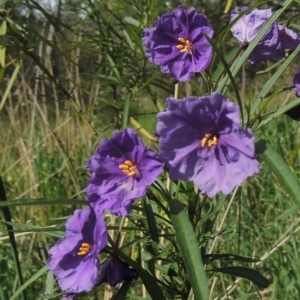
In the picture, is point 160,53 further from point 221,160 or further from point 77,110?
point 77,110

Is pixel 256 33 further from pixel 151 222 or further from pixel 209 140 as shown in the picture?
pixel 151 222

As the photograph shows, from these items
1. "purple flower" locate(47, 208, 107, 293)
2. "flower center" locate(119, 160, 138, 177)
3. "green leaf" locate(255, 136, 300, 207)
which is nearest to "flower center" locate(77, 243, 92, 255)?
"purple flower" locate(47, 208, 107, 293)

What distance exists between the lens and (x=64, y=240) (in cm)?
79

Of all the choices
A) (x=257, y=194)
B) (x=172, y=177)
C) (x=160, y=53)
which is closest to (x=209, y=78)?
(x=160, y=53)

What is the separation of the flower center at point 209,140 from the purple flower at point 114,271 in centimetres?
19

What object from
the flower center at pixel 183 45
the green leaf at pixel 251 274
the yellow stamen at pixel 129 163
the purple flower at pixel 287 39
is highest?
the purple flower at pixel 287 39

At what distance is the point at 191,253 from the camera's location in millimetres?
664

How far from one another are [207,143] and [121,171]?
12 cm

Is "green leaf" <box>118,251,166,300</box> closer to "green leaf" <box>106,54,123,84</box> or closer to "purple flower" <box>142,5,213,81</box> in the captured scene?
"purple flower" <box>142,5,213,81</box>

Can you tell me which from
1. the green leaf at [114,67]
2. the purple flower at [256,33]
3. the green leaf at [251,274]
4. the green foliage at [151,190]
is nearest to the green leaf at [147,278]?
the green foliage at [151,190]

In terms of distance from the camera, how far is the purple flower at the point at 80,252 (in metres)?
0.75

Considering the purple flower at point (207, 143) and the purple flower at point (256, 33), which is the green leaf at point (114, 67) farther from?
the purple flower at point (207, 143)

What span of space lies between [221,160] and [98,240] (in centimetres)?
19

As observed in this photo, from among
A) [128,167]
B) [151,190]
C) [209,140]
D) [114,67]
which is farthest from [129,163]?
[114,67]
